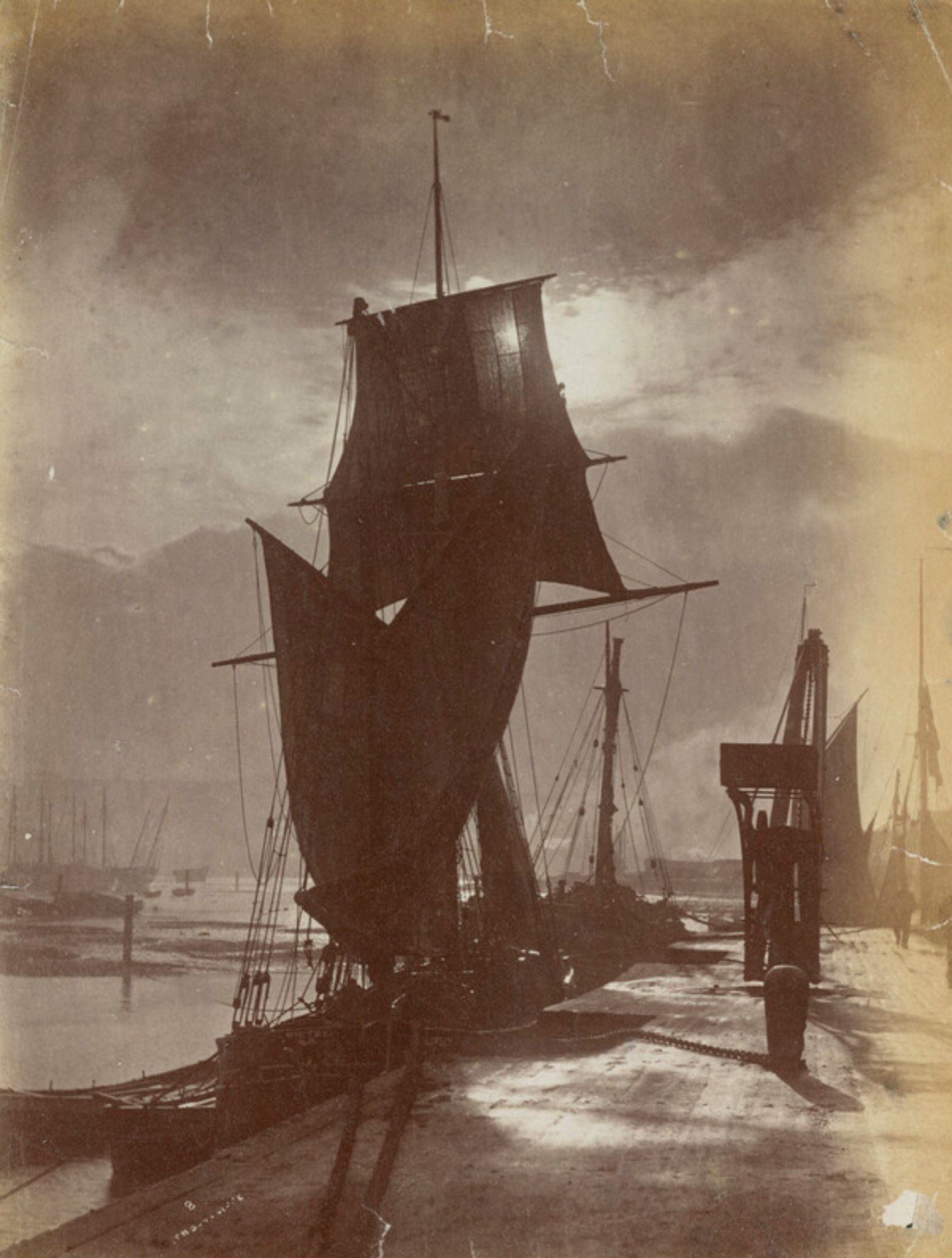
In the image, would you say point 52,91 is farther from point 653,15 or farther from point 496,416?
point 496,416

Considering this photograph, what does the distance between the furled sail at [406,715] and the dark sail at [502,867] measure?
10.3 meters

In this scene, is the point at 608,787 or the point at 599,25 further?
the point at 608,787

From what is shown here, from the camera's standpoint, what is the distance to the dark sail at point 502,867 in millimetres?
28078

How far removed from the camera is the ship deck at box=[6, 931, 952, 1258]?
5398mm

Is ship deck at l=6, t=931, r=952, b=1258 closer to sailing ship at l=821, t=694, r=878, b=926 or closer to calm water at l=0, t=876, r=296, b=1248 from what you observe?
calm water at l=0, t=876, r=296, b=1248

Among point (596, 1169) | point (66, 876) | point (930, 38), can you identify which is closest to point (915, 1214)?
point (596, 1169)

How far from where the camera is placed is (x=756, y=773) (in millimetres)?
12055

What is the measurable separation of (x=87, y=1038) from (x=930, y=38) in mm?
36967

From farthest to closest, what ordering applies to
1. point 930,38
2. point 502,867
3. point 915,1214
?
1. point 502,867
2. point 930,38
3. point 915,1214

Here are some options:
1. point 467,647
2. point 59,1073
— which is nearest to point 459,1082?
point 467,647

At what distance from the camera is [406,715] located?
16.4 metres

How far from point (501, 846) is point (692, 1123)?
2071cm

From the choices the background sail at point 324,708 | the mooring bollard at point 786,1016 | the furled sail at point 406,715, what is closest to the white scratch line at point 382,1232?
the mooring bollard at point 786,1016

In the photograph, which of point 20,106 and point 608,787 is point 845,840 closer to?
point 608,787
